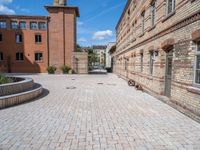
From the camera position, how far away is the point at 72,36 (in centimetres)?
3031

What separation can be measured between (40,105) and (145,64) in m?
7.56

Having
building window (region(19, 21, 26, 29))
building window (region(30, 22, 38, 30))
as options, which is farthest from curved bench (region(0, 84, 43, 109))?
building window (region(19, 21, 26, 29))

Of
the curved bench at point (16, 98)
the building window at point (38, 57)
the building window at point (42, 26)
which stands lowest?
the curved bench at point (16, 98)

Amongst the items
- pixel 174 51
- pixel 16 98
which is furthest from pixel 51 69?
pixel 174 51

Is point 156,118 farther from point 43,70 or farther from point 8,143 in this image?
point 43,70

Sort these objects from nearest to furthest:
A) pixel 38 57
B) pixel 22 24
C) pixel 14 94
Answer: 1. pixel 14 94
2. pixel 22 24
3. pixel 38 57

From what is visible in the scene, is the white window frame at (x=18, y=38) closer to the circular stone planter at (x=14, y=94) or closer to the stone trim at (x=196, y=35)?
the circular stone planter at (x=14, y=94)

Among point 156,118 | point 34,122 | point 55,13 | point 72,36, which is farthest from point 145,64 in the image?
point 55,13

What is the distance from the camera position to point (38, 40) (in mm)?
31016

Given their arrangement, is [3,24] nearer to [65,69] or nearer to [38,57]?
[38,57]

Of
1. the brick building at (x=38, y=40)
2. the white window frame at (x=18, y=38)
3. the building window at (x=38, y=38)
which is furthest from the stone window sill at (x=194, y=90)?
the white window frame at (x=18, y=38)

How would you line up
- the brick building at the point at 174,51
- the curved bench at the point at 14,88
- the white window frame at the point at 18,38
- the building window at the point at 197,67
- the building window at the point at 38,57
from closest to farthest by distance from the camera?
the building window at the point at 197,67
the brick building at the point at 174,51
the curved bench at the point at 14,88
the white window frame at the point at 18,38
the building window at the point at 38,57

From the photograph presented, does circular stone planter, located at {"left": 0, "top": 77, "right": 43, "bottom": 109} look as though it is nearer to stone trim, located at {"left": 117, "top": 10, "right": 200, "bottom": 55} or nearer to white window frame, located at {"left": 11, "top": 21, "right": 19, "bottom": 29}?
stone trim, located at {"left": 117, "top": 10, "right": 200, "bottom": 55}

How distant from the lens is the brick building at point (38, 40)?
30.1 metres
